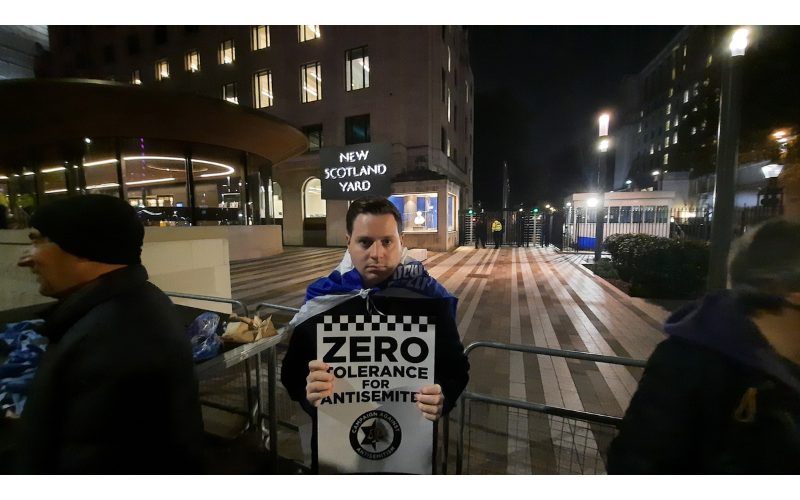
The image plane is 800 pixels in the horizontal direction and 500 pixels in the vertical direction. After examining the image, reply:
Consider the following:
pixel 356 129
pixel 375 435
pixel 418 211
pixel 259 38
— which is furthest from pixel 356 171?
pixel 259 38

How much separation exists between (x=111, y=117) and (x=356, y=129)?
12.2 m

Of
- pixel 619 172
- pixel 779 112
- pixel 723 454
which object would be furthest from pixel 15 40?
pixel 619 172

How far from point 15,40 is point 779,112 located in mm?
34306

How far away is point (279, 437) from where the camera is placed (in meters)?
2.73

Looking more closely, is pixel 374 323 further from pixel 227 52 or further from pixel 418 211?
pixel 227 52

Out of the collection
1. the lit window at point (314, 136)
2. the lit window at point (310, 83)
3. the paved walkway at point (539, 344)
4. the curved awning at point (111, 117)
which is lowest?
the paved walkway at point (539, 344)

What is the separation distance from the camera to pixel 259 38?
20812 mm

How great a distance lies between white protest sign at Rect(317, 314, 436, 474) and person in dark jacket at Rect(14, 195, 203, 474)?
2.14 feet

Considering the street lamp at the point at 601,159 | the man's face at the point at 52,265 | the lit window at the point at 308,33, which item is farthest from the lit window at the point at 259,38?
the man's face at the point at 52,265

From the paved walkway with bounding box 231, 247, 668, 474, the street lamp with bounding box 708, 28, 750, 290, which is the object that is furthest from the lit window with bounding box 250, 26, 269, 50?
the street lamp with bounding box 708, 28, 750, 290

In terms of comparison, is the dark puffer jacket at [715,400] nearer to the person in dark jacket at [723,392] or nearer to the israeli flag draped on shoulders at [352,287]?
the person in dark jacket at [723,392]

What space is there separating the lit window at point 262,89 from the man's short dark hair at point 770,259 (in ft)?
80.3

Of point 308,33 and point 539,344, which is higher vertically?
point 308,33

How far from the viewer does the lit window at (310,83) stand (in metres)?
19.8
